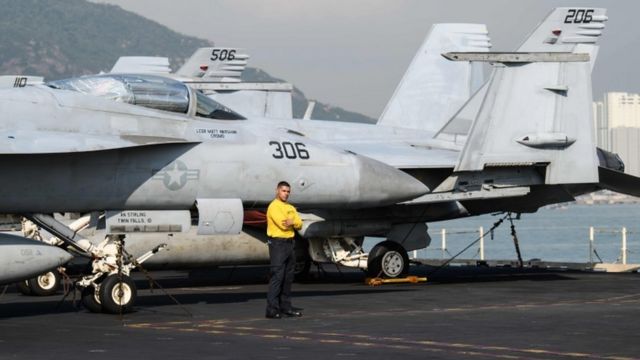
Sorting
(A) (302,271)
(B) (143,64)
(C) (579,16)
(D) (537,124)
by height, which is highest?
(B) (143,64)

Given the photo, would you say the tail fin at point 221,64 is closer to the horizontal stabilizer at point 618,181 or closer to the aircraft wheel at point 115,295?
the horizontal stabilizer at point 618,181

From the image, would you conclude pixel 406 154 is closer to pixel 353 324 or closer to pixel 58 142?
pixel 353 324

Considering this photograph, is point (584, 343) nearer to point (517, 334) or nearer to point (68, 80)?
point (517, 334)

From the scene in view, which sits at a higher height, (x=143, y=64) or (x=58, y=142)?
(x=143, y=64)

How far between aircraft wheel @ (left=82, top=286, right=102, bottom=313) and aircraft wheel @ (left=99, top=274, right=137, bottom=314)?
24 cm

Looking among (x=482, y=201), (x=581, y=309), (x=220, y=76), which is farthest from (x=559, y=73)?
(x=220, y=76)

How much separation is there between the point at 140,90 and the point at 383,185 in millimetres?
3781

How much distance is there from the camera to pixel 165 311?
17.2 m

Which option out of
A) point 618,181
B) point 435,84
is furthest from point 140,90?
point 435,84

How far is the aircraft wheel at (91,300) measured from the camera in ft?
55.5

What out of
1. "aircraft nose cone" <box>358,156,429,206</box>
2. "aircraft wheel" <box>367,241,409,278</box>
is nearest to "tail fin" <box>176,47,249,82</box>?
"aircraft wheel" <box>367,241,409,278</box>

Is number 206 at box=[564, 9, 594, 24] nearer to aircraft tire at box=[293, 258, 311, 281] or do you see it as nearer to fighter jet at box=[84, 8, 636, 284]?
fighter jet at box=[84, 8, 636, 284]

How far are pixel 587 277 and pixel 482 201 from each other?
251 centimetres

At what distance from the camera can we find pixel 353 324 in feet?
49.9
